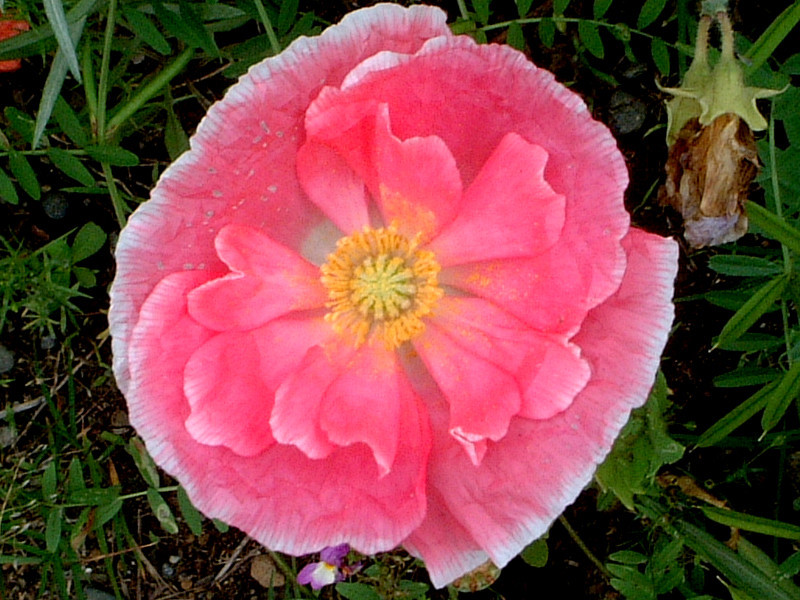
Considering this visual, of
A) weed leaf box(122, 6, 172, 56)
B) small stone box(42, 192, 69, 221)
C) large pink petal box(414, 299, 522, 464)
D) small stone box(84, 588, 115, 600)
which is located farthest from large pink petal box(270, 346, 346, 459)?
small stone box(84, 588, 115, 600)

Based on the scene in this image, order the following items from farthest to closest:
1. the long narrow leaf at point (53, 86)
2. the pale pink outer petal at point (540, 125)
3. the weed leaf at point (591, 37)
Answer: the weed leaf at point (591, 37)
the long narrow leaf at point (53, 86)
the pale pink outer petal at point (540, 125)

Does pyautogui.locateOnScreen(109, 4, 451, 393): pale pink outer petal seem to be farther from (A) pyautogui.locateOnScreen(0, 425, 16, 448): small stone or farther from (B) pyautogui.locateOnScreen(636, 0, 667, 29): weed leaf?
(A) pyautogui.locateOnScreen(0, 425, 16, 448): small stone

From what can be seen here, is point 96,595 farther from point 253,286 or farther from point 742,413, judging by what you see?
point 742,413

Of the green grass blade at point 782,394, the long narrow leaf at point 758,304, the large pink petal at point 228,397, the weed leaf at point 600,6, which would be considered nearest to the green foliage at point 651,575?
the green grass blade at point 782,394

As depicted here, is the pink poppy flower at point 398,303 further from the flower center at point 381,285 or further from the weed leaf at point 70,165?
the weed leaf at point 70,165

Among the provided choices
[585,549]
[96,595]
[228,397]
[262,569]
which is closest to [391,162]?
[228,397]

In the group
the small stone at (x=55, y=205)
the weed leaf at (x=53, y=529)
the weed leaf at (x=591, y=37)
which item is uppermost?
the weed leaf at (x=591, y=37)
